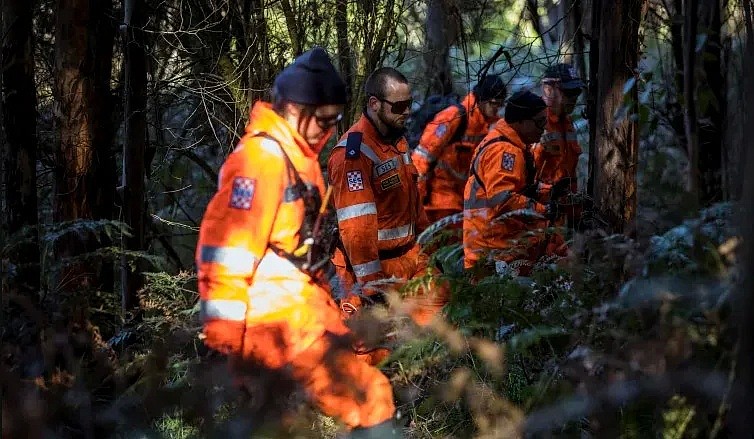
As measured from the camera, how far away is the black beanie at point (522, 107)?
722cm

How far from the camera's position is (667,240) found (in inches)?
132

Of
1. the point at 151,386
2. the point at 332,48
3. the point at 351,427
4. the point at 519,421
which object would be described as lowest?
the point at 351,427

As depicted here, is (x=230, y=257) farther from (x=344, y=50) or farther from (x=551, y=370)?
(x=344, y=50)

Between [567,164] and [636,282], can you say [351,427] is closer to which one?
[636,282]

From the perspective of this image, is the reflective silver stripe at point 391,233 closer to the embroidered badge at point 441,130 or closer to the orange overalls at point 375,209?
the orange overalls at point 375,209

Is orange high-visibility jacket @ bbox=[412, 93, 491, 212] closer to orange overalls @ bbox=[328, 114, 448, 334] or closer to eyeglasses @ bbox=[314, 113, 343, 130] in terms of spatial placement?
orange overalls @ bbox=[328, 114, 448, 334]

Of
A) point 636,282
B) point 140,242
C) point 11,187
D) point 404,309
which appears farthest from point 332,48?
point 636,282

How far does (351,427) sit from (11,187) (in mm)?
5068

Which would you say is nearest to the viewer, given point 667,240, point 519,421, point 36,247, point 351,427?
point 519,421

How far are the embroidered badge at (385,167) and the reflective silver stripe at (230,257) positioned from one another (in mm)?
2659

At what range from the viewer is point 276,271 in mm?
3844

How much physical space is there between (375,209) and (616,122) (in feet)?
5.27

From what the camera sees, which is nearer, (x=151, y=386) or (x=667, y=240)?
(x=151, y=386)

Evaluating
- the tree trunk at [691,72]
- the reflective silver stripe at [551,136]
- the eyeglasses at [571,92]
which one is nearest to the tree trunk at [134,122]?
the reflective silver stripe at [551,136]
